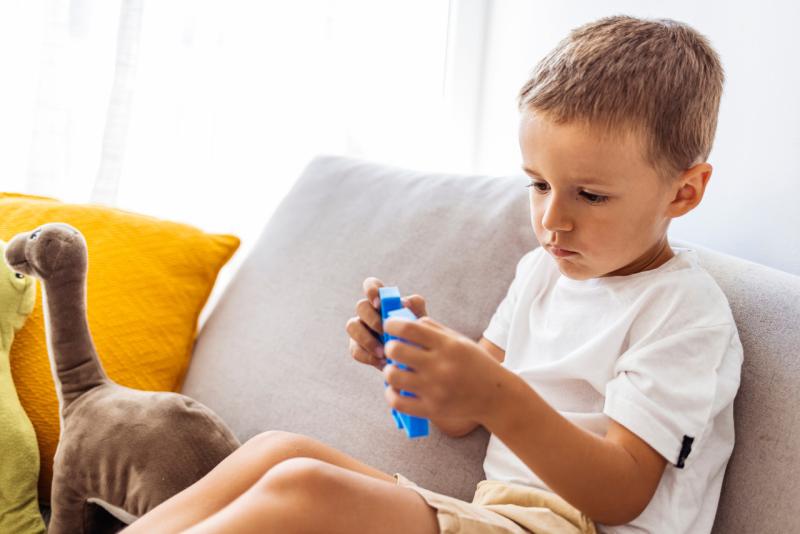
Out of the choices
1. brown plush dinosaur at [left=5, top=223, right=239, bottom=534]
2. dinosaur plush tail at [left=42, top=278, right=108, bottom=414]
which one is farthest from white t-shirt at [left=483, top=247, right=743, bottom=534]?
dinosaur plush tail at [left=42, top=278, right=108, bottom=414]

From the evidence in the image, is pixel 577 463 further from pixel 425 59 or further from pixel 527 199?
pixel 425 59

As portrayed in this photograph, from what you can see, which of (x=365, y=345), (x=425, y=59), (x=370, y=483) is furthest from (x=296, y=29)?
(x=370, y=483)

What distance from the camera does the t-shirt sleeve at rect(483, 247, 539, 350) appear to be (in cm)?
104

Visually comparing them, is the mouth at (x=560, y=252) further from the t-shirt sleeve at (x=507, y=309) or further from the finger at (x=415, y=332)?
the finger at (x=415, y=332)

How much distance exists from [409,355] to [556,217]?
278mm

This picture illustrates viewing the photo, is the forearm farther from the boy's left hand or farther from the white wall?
the white wall

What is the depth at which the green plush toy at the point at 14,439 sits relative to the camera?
108 cm

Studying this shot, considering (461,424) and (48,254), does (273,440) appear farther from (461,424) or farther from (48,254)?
(48,254)

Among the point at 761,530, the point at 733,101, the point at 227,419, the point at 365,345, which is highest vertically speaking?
the point at 733,101

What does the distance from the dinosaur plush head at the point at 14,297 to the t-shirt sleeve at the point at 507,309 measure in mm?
706

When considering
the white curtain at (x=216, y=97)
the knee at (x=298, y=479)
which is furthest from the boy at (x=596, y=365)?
the white curtain at (x=216, y=97)

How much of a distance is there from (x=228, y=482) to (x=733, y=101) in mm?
869

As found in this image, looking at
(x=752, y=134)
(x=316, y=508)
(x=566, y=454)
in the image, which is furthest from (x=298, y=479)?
(x=752, y=134)

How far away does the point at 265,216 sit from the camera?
192cm
